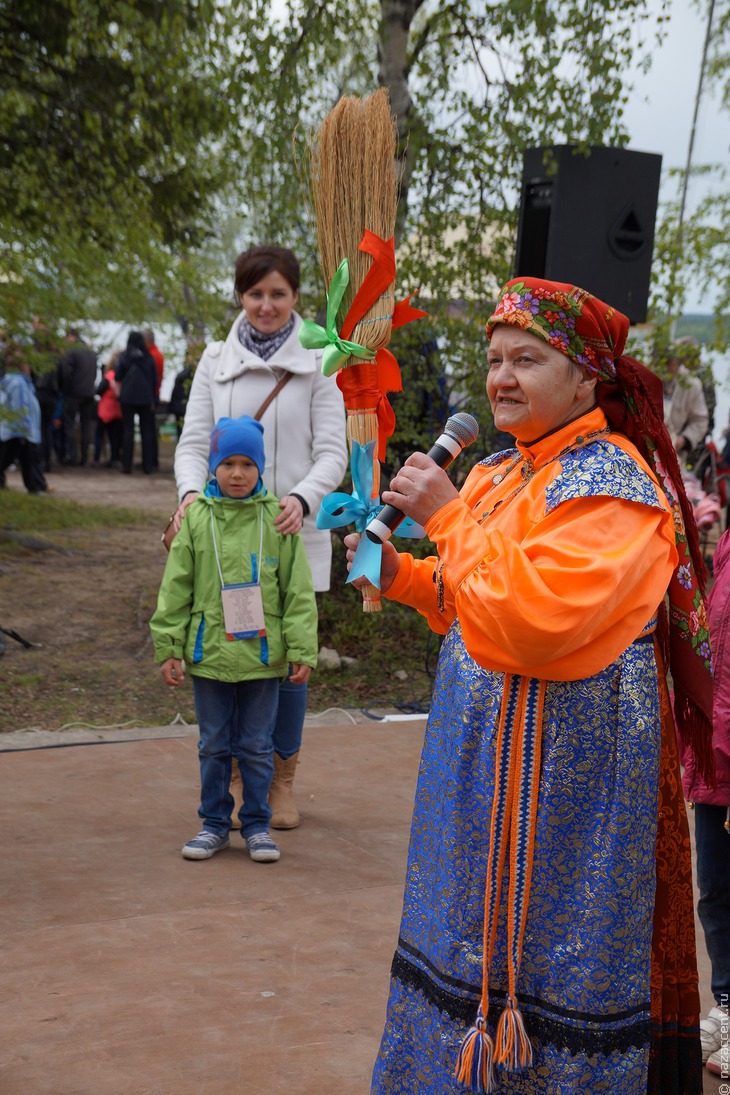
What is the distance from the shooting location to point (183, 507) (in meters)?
4.30

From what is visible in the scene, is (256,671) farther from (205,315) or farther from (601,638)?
(205,315)

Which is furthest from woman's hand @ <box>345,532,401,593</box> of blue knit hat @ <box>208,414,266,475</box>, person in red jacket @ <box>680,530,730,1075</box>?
blue knit hat @ <box>208,414,266,475</box>

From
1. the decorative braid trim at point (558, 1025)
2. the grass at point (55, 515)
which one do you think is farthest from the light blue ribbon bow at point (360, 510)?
the grass at point (55, 515)

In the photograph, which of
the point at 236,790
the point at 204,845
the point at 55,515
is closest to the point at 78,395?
the point at 55,515

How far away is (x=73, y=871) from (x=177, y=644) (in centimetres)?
85

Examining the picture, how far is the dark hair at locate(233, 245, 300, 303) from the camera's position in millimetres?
4316

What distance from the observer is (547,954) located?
219 cm

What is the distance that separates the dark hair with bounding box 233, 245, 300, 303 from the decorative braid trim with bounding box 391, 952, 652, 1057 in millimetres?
2761

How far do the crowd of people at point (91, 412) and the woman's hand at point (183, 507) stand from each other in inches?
401

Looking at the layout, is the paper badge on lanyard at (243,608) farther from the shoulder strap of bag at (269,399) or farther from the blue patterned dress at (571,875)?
the blue patterned dress at (571,875)

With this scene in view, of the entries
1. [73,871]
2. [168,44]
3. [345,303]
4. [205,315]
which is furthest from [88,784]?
[168,44]

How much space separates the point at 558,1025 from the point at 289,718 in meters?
2.43

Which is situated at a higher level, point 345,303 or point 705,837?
point 345,303

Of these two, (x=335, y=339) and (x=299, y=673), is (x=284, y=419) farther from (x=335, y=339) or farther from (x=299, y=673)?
(x=335, y=339)
